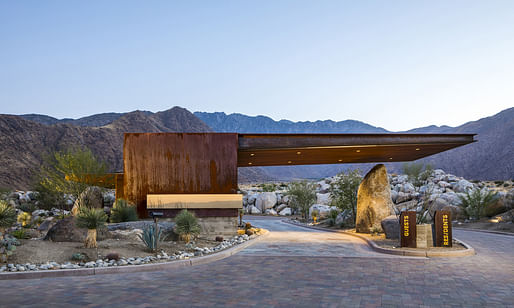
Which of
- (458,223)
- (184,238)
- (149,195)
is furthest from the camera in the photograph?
(458,223)

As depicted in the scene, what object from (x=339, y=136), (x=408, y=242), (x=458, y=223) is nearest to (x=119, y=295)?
(x=408, y=242)

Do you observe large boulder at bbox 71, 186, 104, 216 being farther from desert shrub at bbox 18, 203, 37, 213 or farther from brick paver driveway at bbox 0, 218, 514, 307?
brick paver driveway at bbox 0, 218, 514, 307

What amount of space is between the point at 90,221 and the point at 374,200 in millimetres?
12335

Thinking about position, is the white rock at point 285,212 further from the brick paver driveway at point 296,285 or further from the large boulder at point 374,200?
the brick paver driveway at point 296,285

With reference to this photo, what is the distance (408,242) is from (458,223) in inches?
542

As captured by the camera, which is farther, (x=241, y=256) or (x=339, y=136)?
(x=339, y=136)

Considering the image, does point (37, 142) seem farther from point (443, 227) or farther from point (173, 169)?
point (443, 227)

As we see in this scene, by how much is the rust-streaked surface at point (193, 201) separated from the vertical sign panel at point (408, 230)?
22.3 ft

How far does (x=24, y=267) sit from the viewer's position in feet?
29.5

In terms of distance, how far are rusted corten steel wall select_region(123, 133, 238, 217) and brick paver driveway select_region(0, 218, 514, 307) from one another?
6.60m

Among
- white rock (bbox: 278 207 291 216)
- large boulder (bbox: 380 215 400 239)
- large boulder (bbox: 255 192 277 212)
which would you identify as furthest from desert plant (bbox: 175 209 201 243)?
large boulder (bbox: 255 192 277 212)

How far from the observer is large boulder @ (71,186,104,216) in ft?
73.3

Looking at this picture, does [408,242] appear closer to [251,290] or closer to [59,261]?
[251,290]

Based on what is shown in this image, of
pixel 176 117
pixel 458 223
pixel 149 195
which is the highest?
pixel 176 117
